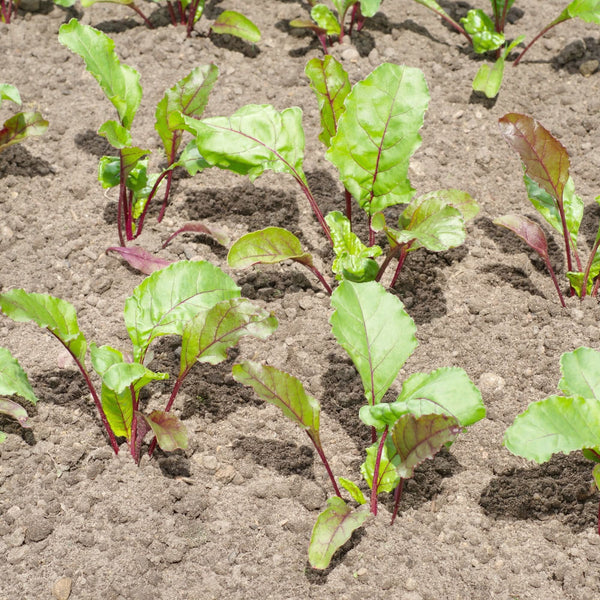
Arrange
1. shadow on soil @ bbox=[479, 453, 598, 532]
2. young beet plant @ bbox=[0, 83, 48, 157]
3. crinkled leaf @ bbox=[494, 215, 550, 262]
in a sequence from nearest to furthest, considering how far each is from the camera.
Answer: shadow on soil @ bbox=[479, 453, 598, 532] → crinkled leaf @ bbox=[494, 215, 550, 262] → young beet plant @ bbox=[0, 83, 48, 157]

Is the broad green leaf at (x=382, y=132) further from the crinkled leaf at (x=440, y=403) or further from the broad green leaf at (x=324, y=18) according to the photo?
the broad green leaf at (x=324, y=18)

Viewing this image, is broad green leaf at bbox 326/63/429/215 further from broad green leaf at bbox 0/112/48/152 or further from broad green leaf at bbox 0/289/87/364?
broad green leaf at bbox 0/112/48/152

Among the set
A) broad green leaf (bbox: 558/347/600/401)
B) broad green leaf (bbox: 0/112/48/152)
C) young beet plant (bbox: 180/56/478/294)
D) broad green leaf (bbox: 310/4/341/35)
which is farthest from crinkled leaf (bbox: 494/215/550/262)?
broad green leaf (bbox: 0/112/48/152)

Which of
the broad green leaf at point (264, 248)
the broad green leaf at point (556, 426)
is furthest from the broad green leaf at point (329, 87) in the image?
the broad green leaf at point (556, 426)

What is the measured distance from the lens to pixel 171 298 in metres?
2.20

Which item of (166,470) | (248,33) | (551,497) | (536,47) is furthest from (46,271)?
(536,47)

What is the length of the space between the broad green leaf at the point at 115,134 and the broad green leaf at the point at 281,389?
33.0 inches

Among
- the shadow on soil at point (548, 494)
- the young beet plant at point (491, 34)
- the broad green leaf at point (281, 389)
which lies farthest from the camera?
the young beet plant at point (491, 34)

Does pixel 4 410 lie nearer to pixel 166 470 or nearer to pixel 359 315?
pixel 166 470

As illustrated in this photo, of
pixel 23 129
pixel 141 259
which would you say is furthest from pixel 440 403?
pixel 23 129

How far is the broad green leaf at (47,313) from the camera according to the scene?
6.51 ft

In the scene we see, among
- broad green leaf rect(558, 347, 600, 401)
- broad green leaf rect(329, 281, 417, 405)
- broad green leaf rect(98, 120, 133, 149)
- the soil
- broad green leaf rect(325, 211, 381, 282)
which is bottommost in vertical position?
the soil

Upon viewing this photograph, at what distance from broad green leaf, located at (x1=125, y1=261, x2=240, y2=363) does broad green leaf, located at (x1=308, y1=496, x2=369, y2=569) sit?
609 millimetres

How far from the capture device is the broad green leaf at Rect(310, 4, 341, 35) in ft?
10.4
